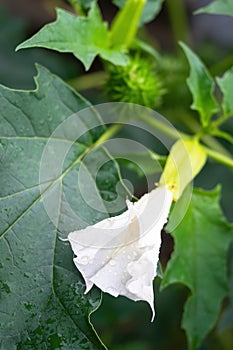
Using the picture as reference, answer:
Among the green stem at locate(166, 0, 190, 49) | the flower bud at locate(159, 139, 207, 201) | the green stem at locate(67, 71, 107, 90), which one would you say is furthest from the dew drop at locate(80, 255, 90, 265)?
the green stem at locate(166, 0, 190, 49)

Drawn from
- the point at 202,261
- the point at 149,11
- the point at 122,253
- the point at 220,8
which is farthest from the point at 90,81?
the point at 122,253

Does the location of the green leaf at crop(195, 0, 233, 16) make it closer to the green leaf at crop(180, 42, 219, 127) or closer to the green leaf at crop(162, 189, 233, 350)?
the green leaf at crop(180, 42, 219, 127)

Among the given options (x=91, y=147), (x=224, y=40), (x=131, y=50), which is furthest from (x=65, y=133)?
(x=224, y=40)

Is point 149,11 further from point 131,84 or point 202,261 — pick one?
point 202,261

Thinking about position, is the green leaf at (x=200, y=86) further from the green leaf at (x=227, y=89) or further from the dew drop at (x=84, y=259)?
the dew drop at (x=84, y=259)

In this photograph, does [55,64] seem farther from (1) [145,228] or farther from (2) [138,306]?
(1) [145,228]

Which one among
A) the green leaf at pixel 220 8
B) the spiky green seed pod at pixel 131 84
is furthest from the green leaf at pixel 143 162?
the green leaf at pixel 220 8
